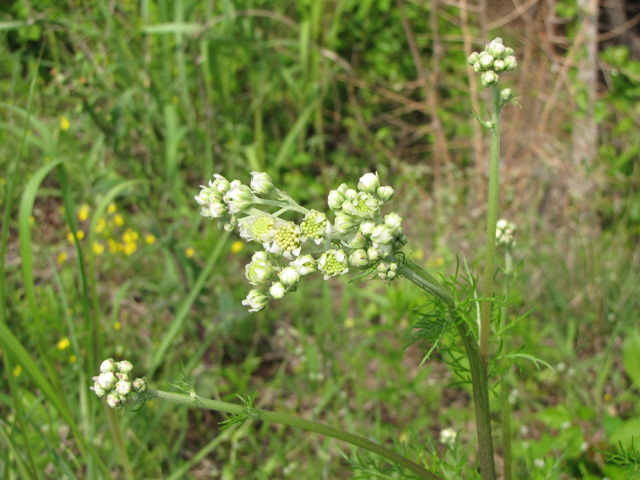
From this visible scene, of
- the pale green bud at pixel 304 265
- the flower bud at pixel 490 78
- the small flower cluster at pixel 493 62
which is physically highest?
the small flower cluster at pixel 493 62

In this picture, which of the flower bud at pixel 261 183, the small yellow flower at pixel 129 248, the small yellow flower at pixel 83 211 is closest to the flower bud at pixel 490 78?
the flower bud at pixel 261 183

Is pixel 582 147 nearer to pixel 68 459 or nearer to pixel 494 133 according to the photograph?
pixel 494 133

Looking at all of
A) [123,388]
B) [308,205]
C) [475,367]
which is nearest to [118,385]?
[123,388]

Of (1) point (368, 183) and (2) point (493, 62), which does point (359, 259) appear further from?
(2) point (493, 62)

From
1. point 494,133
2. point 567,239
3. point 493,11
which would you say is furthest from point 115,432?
point 493,11

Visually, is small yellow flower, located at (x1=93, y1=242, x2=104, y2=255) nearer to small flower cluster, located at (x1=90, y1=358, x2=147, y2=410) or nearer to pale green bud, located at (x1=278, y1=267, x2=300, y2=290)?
small flower cluster, located at (x1=90, y1=358, x2=147, y2=410)

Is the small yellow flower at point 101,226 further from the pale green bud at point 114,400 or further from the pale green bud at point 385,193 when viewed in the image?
the pale green bud at point 385,193
